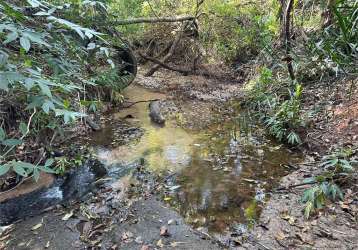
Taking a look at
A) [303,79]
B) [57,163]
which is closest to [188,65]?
[303,79]

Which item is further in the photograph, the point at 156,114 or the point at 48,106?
the point at 156,114

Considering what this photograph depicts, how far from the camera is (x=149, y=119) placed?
602 centimetres

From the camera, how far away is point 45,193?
366 cm

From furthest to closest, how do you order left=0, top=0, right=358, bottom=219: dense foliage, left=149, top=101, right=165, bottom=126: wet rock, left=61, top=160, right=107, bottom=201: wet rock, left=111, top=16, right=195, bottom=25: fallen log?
left=111, top=16, right=195, bottom=25: fallen log < left=149, top=101, right=165, bottom=126: wet rock < left=61, top=160, right=107, bottom=201: wet rock < left=0, top=0, right=358, bottom=219: dense foliage

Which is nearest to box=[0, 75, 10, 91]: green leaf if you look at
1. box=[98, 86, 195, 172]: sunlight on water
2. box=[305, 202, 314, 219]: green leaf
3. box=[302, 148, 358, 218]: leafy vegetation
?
box=[302, 148, 358, 218]: leafy vegetation

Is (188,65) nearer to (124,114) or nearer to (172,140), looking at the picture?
(124,114)

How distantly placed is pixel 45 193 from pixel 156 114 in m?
2.77

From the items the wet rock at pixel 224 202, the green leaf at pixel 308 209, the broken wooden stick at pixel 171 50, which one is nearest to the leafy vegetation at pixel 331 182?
the green leaf at pixel 308 209

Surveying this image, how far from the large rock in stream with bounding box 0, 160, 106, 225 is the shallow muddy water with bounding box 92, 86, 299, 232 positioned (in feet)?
1.24

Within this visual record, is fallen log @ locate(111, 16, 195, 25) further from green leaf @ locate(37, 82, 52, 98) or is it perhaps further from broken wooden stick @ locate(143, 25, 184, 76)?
green leaf @ locate(37, 82, 52, 98)

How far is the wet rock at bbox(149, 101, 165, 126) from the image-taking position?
19.1 feet

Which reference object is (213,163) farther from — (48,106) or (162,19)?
(162,19)

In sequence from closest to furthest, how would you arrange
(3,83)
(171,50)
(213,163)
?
(3,83)
(213,163)
(171,50)

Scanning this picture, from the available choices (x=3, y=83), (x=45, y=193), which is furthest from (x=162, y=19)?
(x=3, y=83)
